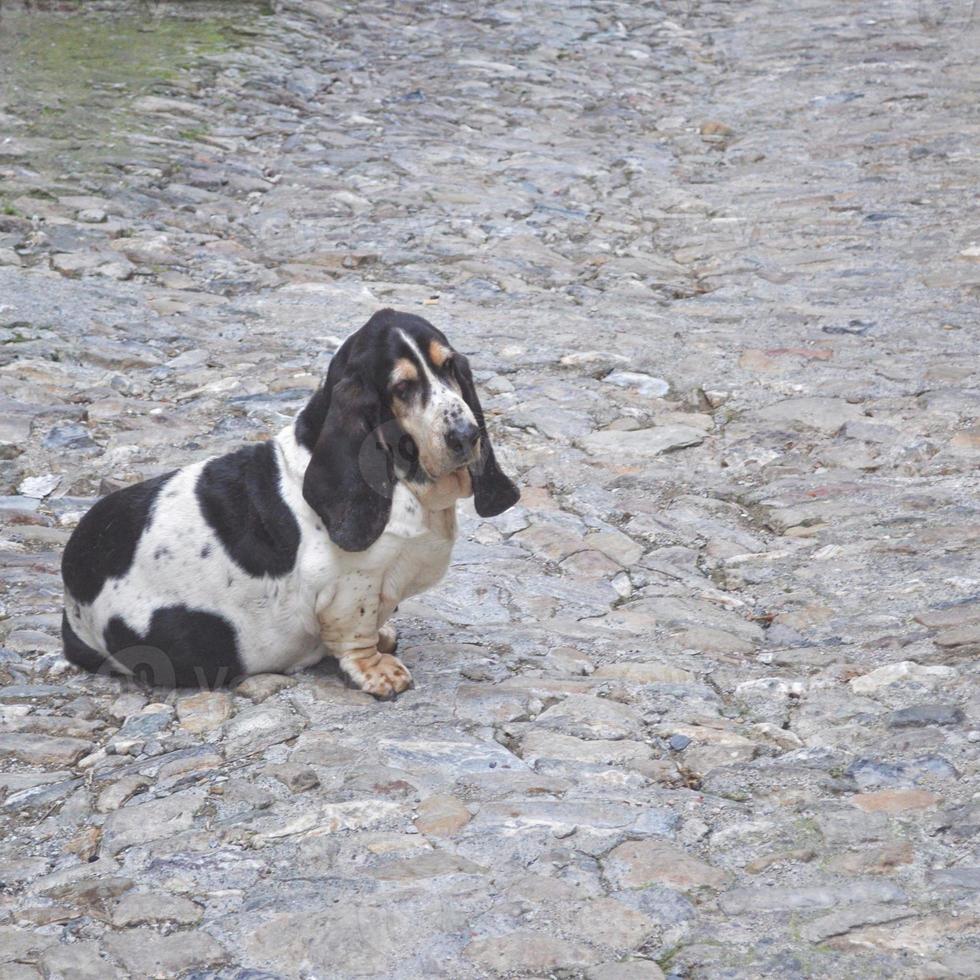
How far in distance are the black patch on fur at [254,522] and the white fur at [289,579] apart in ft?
0.07

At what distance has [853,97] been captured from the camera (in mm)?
12469

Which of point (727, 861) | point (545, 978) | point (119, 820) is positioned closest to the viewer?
point (545, 978)

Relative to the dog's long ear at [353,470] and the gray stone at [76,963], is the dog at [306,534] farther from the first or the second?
the gray stone at [76,963]

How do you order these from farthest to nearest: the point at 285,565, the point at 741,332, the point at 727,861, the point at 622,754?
the point at 741,332 → the point at 285,565 → the point at 622,754 → the point at 727,861

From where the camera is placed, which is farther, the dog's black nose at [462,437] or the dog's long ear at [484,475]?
the dog's long ear at [484,475]

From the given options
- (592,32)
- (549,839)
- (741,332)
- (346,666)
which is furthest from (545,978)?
(592,32)

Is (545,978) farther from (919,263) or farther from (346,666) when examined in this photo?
(919,263)

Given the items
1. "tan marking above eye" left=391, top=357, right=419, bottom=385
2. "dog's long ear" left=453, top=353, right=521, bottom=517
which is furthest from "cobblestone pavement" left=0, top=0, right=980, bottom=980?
"tan marking above eye" left=391, top=357, right=419, bottom=385

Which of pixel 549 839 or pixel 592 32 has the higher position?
pixel 592 32

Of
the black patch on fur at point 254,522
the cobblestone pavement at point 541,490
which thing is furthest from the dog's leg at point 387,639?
the black patch on fur at point 254,522

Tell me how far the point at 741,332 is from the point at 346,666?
159 inches

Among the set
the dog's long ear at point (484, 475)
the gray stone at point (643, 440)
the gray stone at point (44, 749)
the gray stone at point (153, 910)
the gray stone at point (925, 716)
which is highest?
the dog's long ear at point (484, 475)

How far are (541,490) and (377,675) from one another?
1.88 metres

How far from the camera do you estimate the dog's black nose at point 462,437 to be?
4.17m
